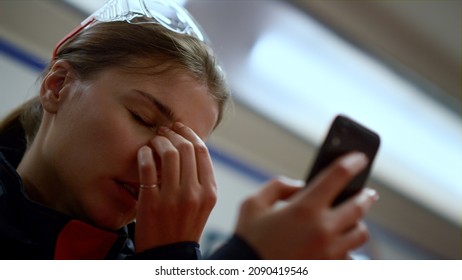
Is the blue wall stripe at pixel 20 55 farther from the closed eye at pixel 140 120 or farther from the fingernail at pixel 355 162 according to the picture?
the fingernail at pixel 355 162

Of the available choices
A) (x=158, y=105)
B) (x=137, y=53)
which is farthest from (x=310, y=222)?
(x=137, y=53)

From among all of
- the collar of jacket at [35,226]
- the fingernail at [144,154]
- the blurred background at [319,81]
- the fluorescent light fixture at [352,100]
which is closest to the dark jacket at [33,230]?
the collar of jacket at [35,226]

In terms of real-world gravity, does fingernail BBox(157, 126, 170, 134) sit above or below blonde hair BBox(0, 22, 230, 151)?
below

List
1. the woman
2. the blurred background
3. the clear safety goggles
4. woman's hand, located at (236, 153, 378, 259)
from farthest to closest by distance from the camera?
the blurred background, the clear safety goggles, the woman, woman's hand, located at (236, 153, 378, 259)

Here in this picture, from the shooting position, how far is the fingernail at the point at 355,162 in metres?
0.41

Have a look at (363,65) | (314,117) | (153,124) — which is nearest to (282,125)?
(314,117)

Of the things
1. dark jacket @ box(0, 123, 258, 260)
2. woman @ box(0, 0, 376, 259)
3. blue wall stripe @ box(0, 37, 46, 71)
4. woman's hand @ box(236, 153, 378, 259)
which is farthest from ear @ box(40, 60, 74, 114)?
woman's hand @ box(236, 153, 378, 259)

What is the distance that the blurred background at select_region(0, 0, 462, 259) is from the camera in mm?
960

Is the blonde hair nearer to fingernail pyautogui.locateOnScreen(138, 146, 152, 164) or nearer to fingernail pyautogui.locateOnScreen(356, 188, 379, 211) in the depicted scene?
fingernail pyautogui.locateOnScreen(138, 146, 152, 164)

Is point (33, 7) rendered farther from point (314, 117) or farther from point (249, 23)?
point (314, 117)

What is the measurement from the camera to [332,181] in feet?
1.30

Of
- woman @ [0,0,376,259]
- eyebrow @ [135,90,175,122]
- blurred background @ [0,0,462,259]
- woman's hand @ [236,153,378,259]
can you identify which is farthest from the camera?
blurred background @ [0,0,462,259]

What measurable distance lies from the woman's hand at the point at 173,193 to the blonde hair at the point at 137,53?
143 mm
